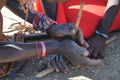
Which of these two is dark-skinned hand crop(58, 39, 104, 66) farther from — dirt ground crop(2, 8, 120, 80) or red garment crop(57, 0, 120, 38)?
red garment crop(57, 0, 120, 38)

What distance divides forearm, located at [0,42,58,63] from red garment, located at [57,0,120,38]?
0.55 meters

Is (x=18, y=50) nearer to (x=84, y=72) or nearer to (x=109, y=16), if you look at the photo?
(x=84, y=72)

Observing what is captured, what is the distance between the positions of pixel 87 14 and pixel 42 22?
33 cm

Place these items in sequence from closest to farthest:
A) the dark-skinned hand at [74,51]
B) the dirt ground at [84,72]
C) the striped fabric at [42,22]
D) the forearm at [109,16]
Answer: the dark-skinned hand at [74,51] < the dirt ground at [84,72] < the striped fabric at [42,22] < the forearm at [109,16]

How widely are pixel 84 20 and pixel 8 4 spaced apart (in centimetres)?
55

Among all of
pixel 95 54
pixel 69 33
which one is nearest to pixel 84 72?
pixel 95 54

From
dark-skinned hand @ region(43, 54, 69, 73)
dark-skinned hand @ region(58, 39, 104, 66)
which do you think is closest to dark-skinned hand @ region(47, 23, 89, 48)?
dark-skinned hand @ region(58, 39, 104, 66)

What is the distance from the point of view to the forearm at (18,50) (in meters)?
1.92

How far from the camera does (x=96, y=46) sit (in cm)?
238

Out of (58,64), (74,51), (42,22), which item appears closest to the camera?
(74,51)

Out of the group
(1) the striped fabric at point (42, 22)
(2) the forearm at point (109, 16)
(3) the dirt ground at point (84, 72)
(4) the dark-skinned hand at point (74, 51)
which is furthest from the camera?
(2) the forearm at point (109, 16)

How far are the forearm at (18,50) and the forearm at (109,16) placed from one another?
61 centimetres

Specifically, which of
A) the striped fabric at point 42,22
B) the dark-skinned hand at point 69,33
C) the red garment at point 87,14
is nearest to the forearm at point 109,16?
the red garment at point 87,14

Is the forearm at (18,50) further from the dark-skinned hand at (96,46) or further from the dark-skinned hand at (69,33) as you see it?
the dark-skinned hand at (96,46)
